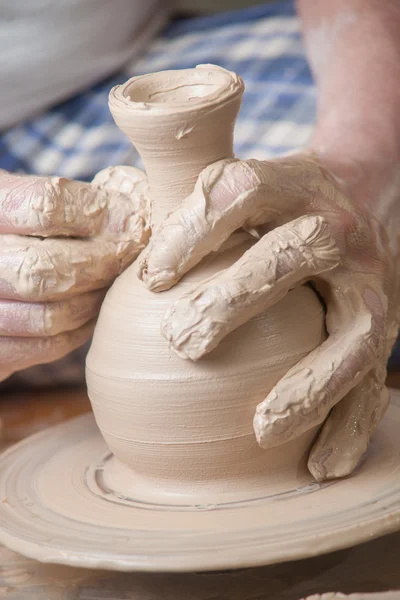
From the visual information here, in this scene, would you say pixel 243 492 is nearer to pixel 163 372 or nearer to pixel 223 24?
pixel 163 372

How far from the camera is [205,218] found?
101 cm

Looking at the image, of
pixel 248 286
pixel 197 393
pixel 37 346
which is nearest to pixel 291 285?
pixel 248 286

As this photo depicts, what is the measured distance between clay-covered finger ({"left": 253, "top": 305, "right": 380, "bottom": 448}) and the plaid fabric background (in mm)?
985

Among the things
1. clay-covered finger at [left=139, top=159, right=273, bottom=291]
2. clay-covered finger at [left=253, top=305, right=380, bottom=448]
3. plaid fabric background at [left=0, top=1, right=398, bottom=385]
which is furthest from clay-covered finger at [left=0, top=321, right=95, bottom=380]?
plaid fabric background at [left=0, top=1, right=398, bottom=385]

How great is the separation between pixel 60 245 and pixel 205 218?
26cm

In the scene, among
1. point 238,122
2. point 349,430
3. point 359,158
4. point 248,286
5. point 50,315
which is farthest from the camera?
point 238,122

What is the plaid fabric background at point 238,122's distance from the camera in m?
2.03

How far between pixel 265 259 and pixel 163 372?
0.19 m

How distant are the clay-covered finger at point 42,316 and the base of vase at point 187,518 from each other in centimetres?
22

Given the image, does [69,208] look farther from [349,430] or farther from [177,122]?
[349,430]

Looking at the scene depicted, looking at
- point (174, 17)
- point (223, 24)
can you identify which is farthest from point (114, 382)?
point (174, 17)

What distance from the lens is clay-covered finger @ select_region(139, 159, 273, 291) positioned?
1.01m

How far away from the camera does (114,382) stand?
110 cm

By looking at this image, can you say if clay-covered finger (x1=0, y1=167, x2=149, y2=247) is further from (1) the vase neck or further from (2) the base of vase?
(2) the base of vase
